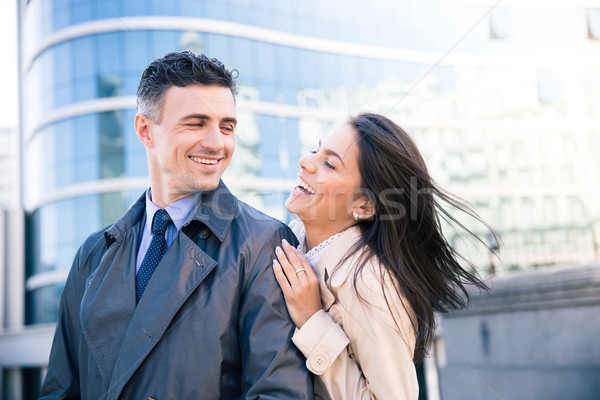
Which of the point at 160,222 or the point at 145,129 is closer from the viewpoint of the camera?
the point at 160,222

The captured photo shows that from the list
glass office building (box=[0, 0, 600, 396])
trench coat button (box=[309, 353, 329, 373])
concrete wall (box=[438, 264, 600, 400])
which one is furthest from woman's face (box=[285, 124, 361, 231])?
glass office building (box=[0, 0, 600, 396])

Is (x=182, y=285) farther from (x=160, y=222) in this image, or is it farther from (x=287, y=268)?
(x=287, y=268)

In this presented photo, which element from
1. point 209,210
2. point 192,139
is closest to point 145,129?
point 192,139

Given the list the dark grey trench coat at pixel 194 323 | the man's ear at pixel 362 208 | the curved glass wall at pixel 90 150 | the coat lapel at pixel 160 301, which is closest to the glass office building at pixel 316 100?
the curved glass wall at pixel 90 150

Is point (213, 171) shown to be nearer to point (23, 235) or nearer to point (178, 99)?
point (178, 99)

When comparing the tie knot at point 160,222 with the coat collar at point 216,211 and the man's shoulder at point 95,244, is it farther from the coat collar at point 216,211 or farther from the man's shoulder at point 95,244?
the man's shoulder at point 95,244

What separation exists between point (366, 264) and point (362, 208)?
0.51 m

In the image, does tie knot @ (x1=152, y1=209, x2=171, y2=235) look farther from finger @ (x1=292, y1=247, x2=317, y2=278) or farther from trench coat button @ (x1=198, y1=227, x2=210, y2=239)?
finger @ (x1=292, y1=247, x2=317, y2=278)

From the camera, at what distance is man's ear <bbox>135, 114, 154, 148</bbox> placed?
8.91 feet

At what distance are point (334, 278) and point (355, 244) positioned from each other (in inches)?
12.0

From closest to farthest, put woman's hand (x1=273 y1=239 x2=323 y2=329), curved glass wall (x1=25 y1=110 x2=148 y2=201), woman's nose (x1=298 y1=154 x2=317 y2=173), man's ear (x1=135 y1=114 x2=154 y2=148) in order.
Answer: woman's hand (x1=273 y1=239 x2=323 y2=329) → man's ear (x1=135 y1=114 x2=154 y2=148) → woman's nose (x1=298 y1=154 x2=317 y2=173) → curved glass wall (x1=25 y1=110 x2=148 y2=201)

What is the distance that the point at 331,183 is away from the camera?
304cm

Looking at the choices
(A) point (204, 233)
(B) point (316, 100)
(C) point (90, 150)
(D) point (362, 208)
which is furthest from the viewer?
(B) point (316, 100)

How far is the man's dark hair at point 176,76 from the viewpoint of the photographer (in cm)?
257
